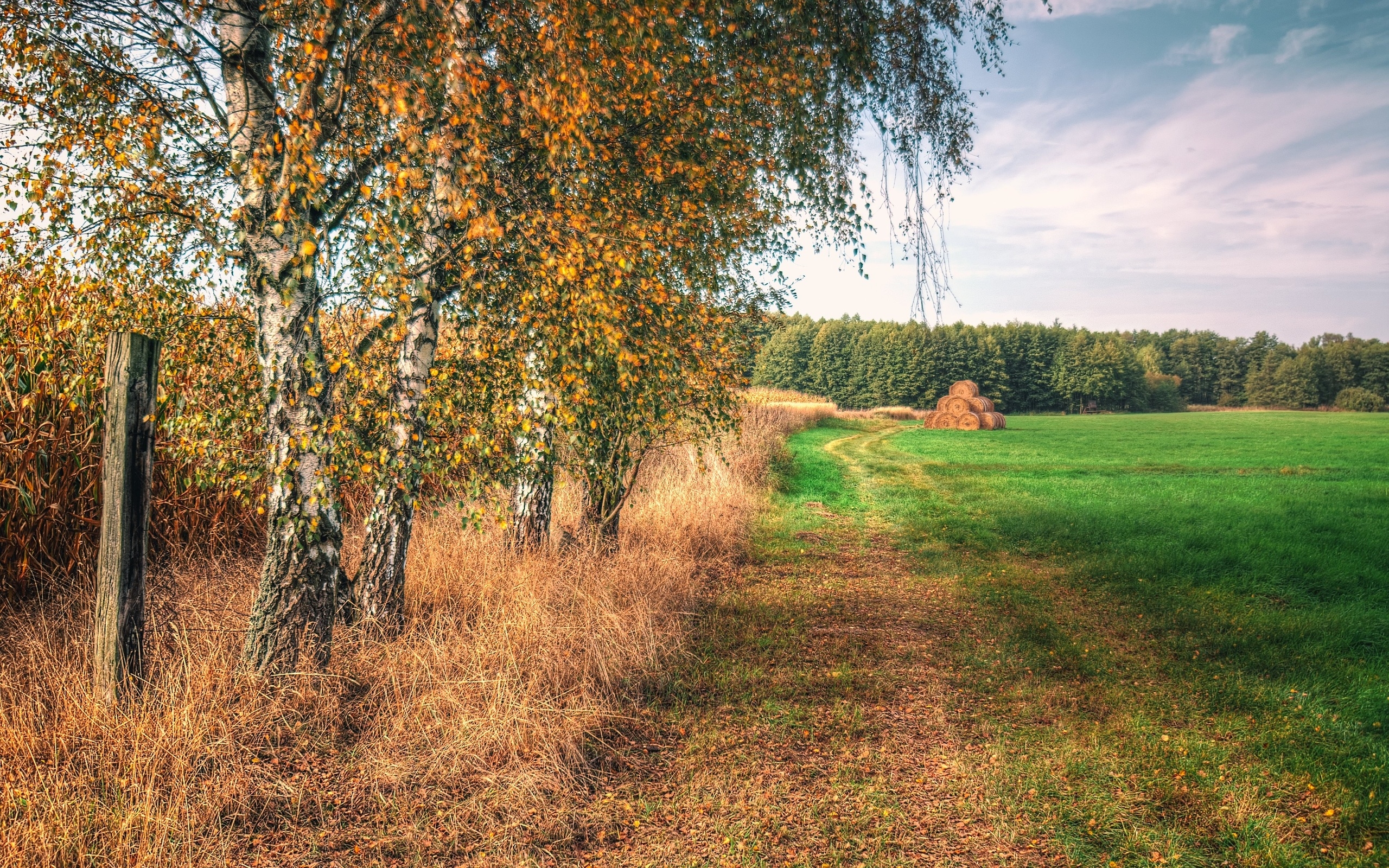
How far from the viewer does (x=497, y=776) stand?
3895mm

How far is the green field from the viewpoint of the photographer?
3.75 meters

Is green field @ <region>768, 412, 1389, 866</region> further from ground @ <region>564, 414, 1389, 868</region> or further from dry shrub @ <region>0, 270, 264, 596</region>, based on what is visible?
dry shrub @ <region>0, 270, 264, 596</region>

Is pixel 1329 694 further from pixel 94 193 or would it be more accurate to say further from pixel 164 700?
pixel 94 193

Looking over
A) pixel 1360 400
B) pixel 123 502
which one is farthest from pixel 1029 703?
pixel 1360 400

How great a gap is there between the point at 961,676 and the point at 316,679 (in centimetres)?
510

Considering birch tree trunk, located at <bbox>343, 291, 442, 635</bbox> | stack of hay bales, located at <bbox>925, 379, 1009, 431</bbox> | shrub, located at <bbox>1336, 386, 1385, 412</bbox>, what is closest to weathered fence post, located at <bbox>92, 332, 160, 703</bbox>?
birch tree trunk, located at <bbox>343, 291, 442, 635</bbox>

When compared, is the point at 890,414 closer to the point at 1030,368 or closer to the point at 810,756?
the point at 1030,368

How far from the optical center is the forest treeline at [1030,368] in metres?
69.9

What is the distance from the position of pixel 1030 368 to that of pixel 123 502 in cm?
9269

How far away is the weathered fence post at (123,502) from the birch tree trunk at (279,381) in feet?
2.06

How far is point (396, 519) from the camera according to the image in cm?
561

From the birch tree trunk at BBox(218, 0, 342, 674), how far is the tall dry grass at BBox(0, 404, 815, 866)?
0.37 m

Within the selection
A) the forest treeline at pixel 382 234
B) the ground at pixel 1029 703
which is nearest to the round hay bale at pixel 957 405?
the ground at pixel 1029 703

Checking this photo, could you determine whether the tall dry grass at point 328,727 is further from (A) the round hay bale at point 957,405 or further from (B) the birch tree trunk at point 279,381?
(A) the round hay bale at point 957,405
